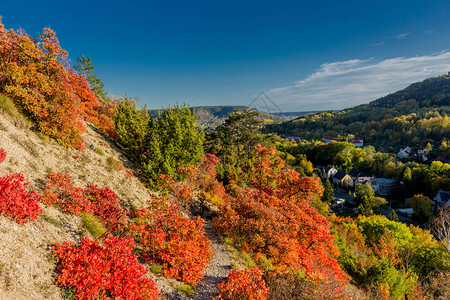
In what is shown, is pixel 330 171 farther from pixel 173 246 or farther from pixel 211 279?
pixel 173 246

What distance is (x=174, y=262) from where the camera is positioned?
890cm

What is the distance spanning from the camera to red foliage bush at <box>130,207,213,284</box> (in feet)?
29.1

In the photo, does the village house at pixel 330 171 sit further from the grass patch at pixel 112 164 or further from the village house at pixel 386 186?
the grass patch at pixel 112 164

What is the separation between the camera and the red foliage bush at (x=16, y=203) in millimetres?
6320

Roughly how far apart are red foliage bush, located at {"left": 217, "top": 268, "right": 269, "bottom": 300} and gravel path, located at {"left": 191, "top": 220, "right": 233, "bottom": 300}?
0.65 meters

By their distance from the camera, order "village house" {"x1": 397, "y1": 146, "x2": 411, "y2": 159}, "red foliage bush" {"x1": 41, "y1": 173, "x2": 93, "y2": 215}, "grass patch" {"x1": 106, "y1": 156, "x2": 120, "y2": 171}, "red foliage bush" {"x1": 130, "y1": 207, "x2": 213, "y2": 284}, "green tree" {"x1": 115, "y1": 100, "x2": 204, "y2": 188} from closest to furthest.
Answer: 1. "red foliage bush" {"x1": 41, "y1": 173, "x2": 93, "y2": 215}
2. "red foliage bush" {"x1": 130, "y1": 207, "x2": 213, "y2": 284}
3. "grass patch" {"x1": 106, "y1": 156, "x2": 120, "y2": 171}
4. "green tree" {"x1": 115, "y1": 100, "x2": 204, "y2": 188}
5. "village house" {"x1": 397, "y1": 146, "x2": 411, "y2": 159}

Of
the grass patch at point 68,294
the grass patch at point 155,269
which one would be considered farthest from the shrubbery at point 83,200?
the grass patch at point 68,294

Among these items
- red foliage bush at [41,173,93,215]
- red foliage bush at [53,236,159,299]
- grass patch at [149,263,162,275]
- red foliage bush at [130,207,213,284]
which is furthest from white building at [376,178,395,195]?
red foliage bush at [41,173,93,215]

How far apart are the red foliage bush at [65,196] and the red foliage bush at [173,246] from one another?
91.8 inches

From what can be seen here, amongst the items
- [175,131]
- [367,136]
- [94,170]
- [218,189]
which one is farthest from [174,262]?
[367,136]

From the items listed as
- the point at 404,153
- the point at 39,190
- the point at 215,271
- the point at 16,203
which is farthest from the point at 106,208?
the point at 404,153

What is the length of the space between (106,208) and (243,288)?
22.8 ft

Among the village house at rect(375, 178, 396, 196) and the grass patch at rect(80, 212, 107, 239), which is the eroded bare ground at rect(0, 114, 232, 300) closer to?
the grass patch at rect(80, 212, 107, 239)

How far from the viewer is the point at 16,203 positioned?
649cm
